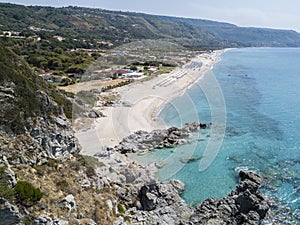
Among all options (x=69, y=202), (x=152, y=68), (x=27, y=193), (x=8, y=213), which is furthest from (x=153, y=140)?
(x=152, y=68)

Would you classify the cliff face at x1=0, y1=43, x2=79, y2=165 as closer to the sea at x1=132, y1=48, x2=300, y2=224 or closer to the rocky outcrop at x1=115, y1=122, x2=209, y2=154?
the sea at x1=132, y1=48, x2=300, y2=224

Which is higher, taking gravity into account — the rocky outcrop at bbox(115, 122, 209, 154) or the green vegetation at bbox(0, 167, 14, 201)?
the green vegetation at bbox(0, 167, 14, 201)

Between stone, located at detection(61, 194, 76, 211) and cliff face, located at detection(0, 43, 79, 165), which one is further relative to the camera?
cliff face, located at detection(0, 43, 79, 165)

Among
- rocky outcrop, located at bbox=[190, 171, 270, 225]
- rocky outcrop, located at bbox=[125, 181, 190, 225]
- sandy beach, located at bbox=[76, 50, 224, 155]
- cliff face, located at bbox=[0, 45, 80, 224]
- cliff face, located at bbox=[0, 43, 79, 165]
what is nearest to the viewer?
cliff face, located at bbox=[0, 45, 80, 224]

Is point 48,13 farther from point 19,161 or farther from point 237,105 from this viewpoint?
point 19,161

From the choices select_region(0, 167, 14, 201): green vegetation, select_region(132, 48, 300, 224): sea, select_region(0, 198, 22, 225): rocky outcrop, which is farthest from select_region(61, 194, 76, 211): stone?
select_region(132, 48, 300, 224): sea

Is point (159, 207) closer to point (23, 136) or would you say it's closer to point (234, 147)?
point (23, 136)

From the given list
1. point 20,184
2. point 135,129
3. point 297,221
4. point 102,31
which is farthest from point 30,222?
point 102,31
